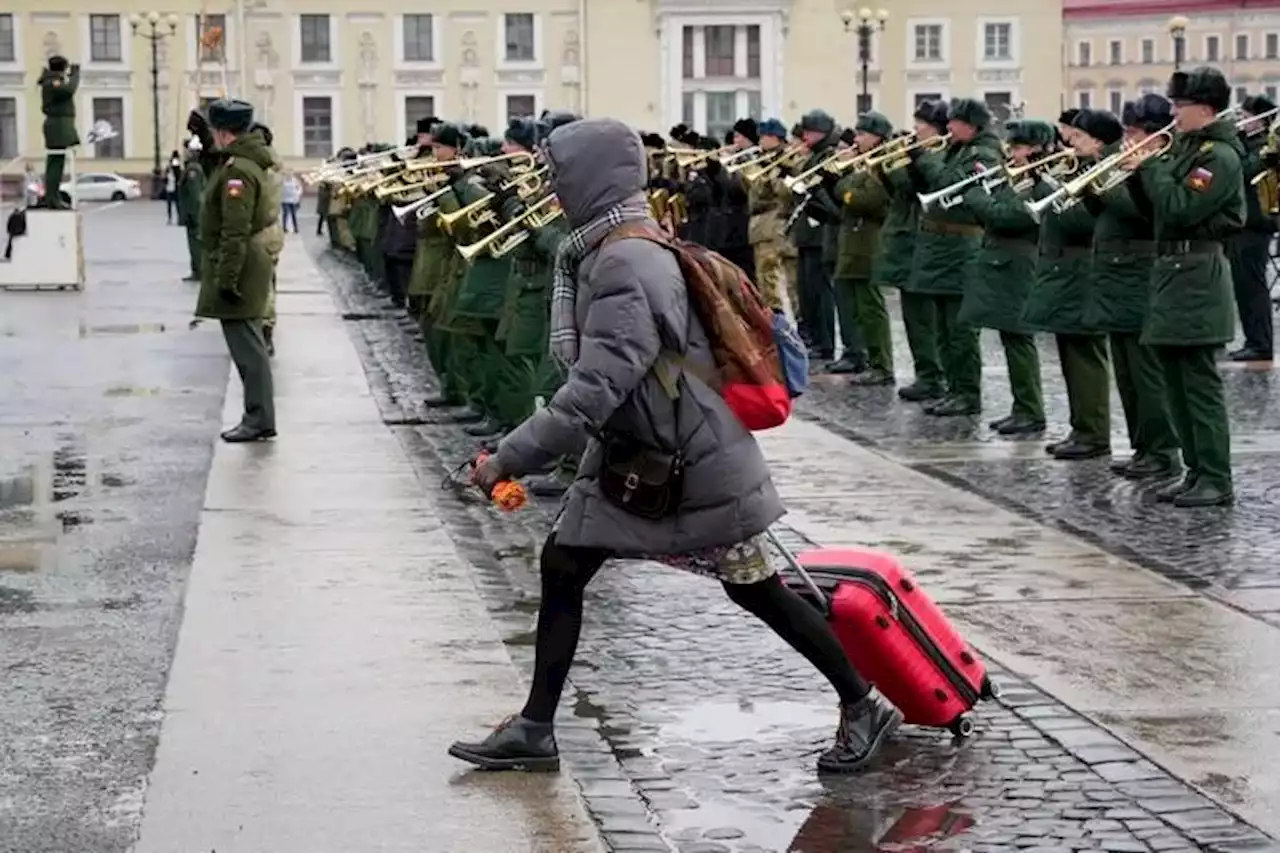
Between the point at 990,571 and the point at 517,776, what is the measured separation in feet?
11.1

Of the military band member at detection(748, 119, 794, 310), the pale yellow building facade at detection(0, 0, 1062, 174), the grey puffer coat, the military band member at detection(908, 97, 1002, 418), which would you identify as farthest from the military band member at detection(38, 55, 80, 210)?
the pale yellow building facade at detection(0, 0, 1062, 174)

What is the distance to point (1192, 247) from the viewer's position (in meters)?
11.2

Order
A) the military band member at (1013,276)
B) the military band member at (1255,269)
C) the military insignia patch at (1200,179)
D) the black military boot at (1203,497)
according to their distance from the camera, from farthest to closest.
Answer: the military band member at (1255,269)
the military band member at (1013,276)
the black military boot at (1203,497)
the military insignia patch at (1200,179)

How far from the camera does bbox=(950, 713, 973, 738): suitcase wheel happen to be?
689 cm

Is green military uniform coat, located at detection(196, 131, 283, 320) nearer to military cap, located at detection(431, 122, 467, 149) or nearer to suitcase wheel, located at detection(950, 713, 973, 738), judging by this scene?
military cap, located at detection(431, 122, 467, 149)

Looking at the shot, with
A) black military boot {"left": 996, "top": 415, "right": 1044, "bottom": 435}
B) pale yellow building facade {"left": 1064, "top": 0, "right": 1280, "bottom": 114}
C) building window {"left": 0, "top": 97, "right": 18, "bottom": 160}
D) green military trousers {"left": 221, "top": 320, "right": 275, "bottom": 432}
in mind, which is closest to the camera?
green military trousers {"left": 221, "top": 320, "right": 275, "bottom": 432}

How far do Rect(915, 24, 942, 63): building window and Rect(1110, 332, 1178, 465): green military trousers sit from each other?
9494 centimetres

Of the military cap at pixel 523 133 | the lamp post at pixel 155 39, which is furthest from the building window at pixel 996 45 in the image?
the military cap at pixel 523 133

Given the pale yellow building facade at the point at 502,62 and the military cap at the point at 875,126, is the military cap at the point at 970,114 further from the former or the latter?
the pale yellow building facade at the point at 502,62

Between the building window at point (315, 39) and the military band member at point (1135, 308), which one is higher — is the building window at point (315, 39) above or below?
above

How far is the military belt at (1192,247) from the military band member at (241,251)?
466 cm

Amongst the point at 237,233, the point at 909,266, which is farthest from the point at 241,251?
the point at 909,266

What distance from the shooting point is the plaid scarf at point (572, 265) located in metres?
6.37

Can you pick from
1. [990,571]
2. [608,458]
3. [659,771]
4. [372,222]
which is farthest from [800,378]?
[372,222]
